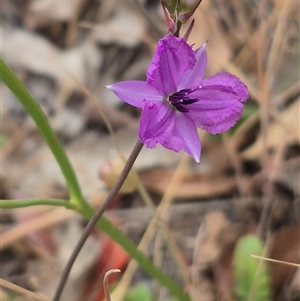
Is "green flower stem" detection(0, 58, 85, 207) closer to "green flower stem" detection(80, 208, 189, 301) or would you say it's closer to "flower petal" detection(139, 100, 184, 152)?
"green flower stem" detection(80, 208, 189, 301)

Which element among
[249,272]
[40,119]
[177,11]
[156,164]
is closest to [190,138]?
[177,11]

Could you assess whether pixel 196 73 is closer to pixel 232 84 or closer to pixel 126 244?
pixel 232 84

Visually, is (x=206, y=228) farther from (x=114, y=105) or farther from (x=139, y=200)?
(x=114, y=105)

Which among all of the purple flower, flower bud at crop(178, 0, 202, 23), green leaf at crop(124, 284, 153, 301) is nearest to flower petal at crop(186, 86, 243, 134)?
the purple flower

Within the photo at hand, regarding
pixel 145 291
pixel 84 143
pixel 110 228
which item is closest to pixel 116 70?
pixel 84 143

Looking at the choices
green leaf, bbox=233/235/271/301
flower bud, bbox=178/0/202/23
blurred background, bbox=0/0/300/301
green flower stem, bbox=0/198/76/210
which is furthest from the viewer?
blurred background, bbox=0/0/300/301

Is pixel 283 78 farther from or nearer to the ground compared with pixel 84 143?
farther from the ground

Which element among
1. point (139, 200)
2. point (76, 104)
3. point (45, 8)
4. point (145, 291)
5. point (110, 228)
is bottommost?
point (145, 291)

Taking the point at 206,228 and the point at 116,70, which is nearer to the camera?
the point at 206,228
